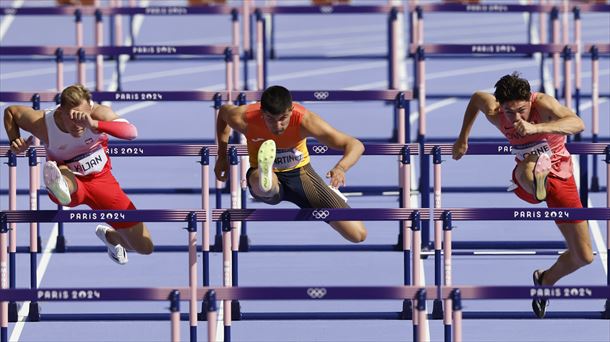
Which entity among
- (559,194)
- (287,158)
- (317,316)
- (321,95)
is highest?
(321,95)

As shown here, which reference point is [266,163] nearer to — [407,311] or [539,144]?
[539,144]

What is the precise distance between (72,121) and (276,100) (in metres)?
1.44

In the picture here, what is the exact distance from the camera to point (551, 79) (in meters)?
18.2

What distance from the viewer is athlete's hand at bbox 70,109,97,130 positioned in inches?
420

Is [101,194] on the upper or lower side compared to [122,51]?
lower

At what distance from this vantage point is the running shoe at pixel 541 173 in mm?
10766

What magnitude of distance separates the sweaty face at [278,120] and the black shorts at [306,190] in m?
0.58

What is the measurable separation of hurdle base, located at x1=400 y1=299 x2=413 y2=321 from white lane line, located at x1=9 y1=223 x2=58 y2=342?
8.58 feet

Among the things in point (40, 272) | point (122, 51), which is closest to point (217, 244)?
point (40, 272)

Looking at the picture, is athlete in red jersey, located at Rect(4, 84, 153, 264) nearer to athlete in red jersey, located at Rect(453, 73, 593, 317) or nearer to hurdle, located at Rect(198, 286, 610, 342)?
hurdle, located at Rect(198, 286, 610, 342)

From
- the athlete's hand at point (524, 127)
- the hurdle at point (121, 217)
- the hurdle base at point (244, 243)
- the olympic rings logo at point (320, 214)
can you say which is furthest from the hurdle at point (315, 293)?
the hurdle base at point (244, 243)

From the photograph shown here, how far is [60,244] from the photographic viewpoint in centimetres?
1341

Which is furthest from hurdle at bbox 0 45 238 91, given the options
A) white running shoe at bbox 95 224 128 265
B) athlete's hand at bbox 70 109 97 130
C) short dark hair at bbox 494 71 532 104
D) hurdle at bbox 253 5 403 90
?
short dark hair at bbox 494 71 532 104

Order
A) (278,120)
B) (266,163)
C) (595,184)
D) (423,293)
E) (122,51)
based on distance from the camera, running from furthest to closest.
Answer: (595,184) < (122,51) < (278,120) < (266,163) < (423,293)
